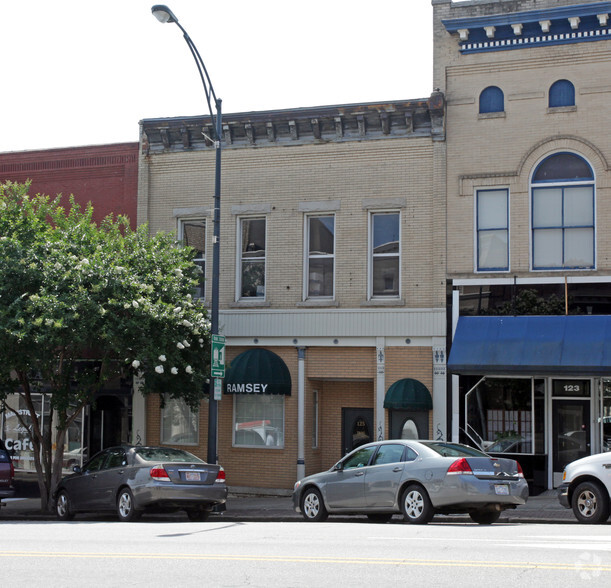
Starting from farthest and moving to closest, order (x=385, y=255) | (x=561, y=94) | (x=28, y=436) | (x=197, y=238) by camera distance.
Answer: (x=28, y=436), (x=197, y=238), (x=385, y=255), (x=561, y=94)

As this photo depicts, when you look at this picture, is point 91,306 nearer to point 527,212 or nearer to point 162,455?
point 162,455

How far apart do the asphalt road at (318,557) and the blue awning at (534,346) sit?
6093 mm

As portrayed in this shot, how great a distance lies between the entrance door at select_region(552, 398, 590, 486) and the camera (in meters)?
19.9

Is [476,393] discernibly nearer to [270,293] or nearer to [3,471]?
[270,293]

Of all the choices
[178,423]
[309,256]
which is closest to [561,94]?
[309,256]

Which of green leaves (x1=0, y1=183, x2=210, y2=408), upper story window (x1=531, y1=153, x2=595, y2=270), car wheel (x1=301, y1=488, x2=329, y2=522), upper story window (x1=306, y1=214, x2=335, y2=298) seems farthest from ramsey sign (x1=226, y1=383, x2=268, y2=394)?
upper story window (x1=531, y1=153, x2=595, y2=270)

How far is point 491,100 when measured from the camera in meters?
21.0

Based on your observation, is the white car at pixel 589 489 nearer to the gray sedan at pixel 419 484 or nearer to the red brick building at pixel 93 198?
the gray sedan at pixel 419 484

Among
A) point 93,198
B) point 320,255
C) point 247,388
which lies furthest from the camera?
point 93,198

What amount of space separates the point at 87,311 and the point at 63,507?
158 inches

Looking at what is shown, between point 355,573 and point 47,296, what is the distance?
35.2 feet

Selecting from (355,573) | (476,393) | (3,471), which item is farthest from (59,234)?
(355,573)

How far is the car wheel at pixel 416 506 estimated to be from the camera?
13.9 m

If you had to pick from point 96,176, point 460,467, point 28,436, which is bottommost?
point 28,436
